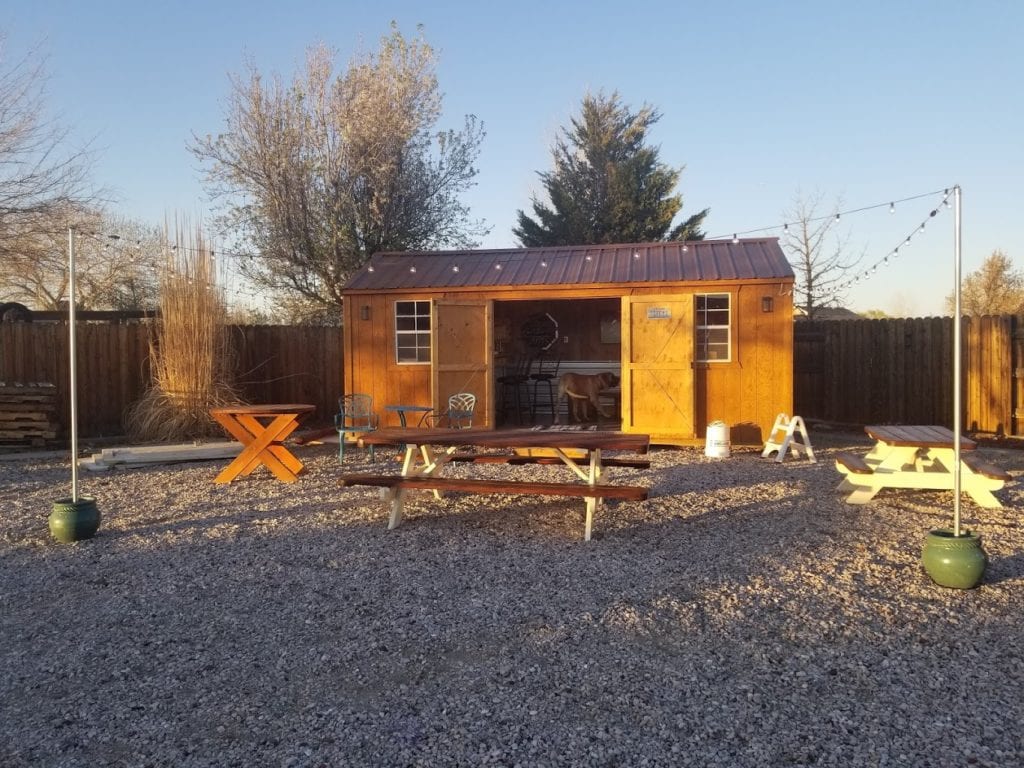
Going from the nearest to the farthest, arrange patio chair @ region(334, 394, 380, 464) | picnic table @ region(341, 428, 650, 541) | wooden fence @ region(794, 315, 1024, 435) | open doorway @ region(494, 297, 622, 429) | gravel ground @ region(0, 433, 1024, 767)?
gravel ground @ region(0, 433, 1024, 767)
picnic table @ region(341, 428, 650, 541)
patio chair @ region(334, 394, 380, 464)
wooden fence @ region(794, 315, 1024, 435)
open doorway @ region(494, 297, 622, 429)

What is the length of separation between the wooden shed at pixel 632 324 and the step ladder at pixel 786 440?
33cm

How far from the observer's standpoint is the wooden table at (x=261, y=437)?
700 centimetres

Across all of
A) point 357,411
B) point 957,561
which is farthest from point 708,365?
point 957,561

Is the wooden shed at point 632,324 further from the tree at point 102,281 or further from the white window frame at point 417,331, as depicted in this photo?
the tree at point 102,281

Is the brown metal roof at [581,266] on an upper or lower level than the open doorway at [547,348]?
upper

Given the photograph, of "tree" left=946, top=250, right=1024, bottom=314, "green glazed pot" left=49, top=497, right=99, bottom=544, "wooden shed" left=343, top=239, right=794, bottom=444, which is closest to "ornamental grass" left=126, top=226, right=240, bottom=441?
"wooden shed" left=343, top=239, right=794, bottom=444

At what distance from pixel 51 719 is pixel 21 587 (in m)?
1.83

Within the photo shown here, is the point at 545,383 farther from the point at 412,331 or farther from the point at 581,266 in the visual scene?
the point at 412,331

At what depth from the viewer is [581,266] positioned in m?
10.0

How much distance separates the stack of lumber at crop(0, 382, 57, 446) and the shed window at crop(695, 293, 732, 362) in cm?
780

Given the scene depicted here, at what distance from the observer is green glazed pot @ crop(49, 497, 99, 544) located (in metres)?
5.01

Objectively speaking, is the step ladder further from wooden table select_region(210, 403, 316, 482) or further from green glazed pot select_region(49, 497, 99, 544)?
→ green glazed pot select_region(49, 497, 99, 544)

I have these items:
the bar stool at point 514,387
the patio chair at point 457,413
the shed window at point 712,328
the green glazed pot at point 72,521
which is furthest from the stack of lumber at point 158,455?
the shed window at point 712,328

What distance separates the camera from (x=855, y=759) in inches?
91.3
